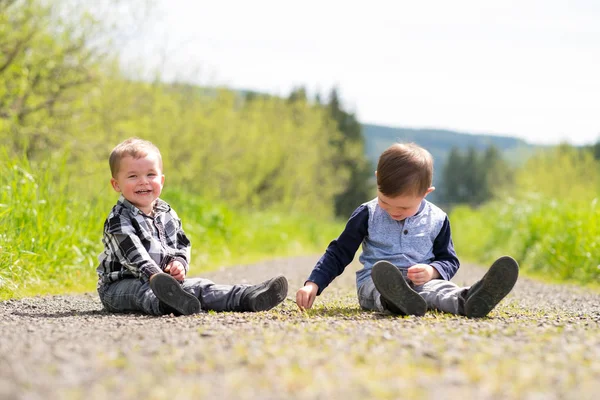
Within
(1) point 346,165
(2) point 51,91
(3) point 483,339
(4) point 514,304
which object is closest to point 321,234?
(2) point 51,91

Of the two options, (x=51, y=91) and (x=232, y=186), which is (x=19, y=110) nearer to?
(x=51, y=91)

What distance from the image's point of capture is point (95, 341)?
302 cm

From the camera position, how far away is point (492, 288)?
4.05 m

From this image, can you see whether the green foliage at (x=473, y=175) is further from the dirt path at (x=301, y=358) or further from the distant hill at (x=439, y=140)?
the dirt path at (x=301, y=358)

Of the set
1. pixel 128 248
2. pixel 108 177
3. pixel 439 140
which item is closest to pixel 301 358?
pixel 128 248

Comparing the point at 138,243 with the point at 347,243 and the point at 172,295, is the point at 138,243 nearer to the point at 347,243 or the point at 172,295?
the point at 172,295

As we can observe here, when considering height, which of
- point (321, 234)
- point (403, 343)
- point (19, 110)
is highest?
point (19, 110)

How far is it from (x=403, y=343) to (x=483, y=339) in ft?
1.42

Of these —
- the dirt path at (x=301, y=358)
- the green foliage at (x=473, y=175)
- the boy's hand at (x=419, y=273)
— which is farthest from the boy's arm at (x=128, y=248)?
the green foliage at (x=473, y=175)

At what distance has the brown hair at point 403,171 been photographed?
431cm

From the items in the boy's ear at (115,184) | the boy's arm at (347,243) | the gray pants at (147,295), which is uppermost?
the boy's ear at (115,184)

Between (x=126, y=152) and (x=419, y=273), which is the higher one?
(x=126, y=152)

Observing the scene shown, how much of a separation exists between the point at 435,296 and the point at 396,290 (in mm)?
544

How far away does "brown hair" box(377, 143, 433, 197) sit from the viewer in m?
4.31
